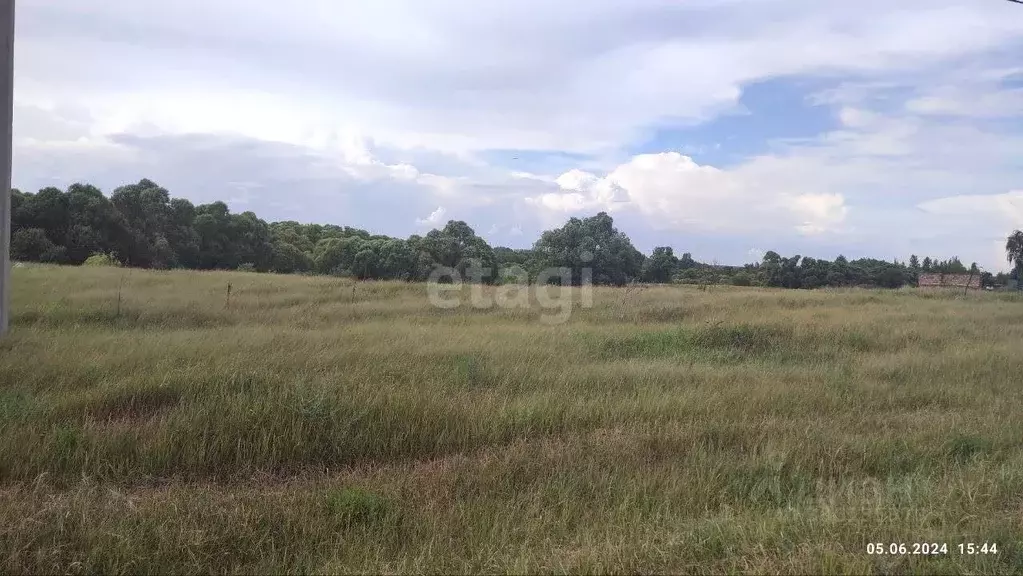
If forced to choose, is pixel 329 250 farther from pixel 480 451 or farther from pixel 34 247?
pixel 480 451

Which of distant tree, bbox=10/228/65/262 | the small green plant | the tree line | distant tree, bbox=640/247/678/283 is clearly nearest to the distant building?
the tree line

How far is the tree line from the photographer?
15.4 metres

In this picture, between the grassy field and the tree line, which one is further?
the tree line

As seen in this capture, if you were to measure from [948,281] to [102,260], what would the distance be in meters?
37.4

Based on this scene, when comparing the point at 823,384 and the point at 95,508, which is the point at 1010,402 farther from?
the point at 95,508

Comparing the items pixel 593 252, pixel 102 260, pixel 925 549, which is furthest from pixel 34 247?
pixel 593 252

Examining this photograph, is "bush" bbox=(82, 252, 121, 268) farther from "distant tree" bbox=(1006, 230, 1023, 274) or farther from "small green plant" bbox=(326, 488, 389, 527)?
"distant tree" bbox=(1006, 230, 1023, 274)

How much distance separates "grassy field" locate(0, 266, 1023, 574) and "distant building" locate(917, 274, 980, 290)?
72.7ft

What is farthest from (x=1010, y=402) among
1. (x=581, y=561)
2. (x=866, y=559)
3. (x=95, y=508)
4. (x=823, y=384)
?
(x=95, y=508)

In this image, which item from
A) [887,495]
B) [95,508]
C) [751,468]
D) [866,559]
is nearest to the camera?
[866,559]

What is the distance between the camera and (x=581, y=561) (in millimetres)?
3113

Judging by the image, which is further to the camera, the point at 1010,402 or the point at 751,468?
the point at 1010,402

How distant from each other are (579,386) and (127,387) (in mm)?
4920

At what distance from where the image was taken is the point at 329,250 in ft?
107
